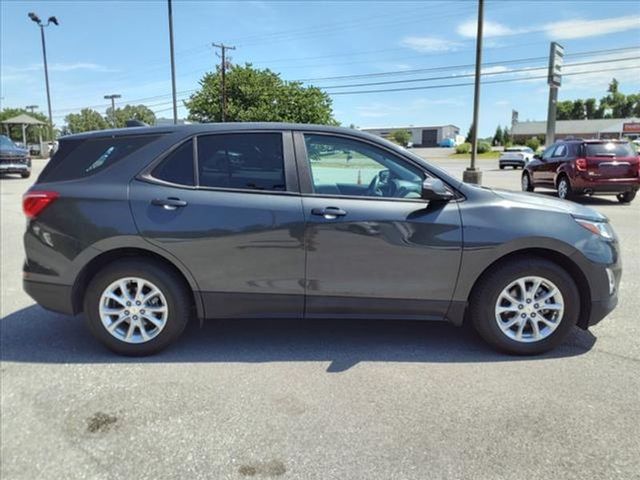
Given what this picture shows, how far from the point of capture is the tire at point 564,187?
12841mm

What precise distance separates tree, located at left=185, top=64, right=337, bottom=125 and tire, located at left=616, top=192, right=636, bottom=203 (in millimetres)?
29080

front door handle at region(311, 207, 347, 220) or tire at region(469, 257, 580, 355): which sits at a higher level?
front door handle at region(311, 207, 347, 220)

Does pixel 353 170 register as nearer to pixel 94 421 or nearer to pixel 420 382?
pixel 420 382

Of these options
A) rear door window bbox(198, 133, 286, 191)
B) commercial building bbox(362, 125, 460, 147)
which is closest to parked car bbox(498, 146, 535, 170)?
rear door window bbox(198, 133, 286, 191)

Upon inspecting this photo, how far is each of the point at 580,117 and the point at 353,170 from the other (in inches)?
5165

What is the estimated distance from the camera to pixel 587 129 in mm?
97000

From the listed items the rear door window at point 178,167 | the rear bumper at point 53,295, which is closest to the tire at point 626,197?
the rear door window at point 178,167

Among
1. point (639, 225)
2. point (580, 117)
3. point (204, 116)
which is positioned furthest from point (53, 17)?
point (580, 117)

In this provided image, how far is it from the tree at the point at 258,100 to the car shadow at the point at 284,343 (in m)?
36.3

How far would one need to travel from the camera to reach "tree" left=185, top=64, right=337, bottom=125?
1587 inches

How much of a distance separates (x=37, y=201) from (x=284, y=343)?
215cm

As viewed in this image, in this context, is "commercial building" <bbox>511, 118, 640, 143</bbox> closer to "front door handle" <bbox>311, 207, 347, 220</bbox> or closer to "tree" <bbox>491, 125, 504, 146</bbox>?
"tree" <bbox>491, 125, 504, 146</bbox>

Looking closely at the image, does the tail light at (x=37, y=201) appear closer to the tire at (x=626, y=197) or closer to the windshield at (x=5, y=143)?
the tire at (x=626, y=197)

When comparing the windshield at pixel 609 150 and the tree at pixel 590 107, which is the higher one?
the tree at pixel 590 107
